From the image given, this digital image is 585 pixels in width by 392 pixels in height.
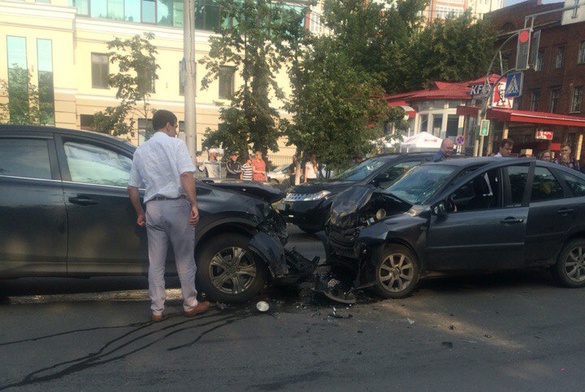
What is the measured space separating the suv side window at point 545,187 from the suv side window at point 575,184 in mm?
149

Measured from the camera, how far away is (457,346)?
14.2 feet

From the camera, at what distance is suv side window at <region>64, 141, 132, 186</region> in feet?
16.5

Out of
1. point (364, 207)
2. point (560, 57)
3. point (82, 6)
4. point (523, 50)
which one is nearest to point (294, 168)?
point (523, 50)

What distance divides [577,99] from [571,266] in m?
32.7

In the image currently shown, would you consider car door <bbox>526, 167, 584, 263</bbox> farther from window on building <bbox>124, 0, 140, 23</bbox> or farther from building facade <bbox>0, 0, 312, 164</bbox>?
window on building <bbox>124, 0, 140, 23</bbox>

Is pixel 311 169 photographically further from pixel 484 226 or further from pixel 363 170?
pixel 484 226

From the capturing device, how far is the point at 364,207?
5.86m

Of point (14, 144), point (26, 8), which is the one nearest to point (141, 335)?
point (14, 144)

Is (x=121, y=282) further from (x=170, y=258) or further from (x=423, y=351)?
(x=423, y=351)

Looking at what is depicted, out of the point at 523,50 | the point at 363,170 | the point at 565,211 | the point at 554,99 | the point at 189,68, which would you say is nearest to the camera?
the point at 565,211

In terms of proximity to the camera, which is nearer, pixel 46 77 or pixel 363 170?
pixel 363 170

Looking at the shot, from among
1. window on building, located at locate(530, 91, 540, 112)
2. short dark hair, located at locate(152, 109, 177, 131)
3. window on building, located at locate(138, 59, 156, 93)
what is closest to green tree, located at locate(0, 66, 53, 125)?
window on building, located at locate(138, 59, 156, 93)

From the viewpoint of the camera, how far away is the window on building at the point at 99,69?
94.1 feet

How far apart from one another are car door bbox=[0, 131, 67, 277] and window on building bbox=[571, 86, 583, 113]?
36.4m
